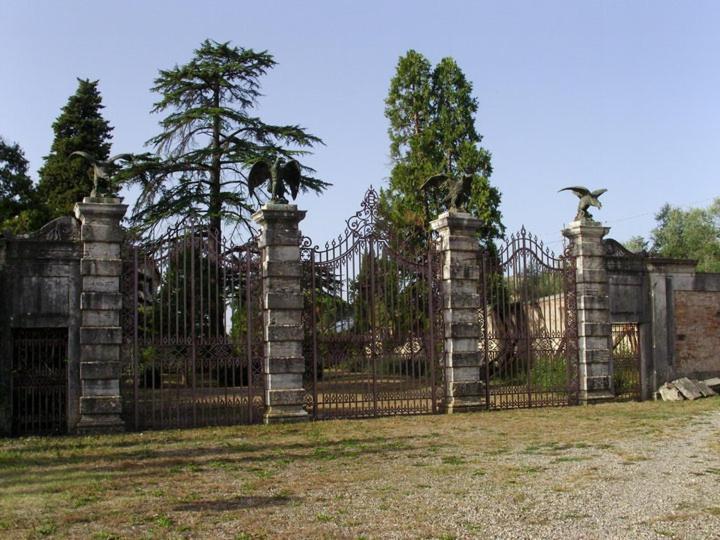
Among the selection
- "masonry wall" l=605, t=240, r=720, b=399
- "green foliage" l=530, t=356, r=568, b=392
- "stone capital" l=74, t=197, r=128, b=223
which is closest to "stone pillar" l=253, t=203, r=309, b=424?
"stone capital" l=74, t=197, r=128, b=223

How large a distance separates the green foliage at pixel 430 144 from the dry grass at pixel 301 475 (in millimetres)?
13103

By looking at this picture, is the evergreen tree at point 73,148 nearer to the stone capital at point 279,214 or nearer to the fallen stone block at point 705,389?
the stone capital at point 279,214

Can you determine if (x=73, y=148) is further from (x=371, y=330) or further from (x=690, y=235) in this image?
(x=690, y=235)

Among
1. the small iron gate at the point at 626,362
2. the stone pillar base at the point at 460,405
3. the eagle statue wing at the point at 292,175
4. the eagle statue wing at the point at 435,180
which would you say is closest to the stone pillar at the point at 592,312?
the small iron gate at the point at 626,362

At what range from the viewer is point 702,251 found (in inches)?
1839

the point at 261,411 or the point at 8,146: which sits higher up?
the point at 8,146

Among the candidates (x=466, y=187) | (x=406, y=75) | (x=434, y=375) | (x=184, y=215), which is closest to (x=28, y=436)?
(x=434, y=375)

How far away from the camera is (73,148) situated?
34.0m

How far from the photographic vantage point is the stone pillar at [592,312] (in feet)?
54.6

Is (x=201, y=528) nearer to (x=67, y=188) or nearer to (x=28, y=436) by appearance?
(x=28, y=436)

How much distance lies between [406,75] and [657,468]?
69.7ft

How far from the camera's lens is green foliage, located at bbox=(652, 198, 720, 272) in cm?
4712

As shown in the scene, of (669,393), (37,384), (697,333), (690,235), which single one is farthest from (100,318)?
(690,235)

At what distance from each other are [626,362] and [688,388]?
1411 mm
